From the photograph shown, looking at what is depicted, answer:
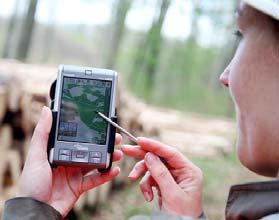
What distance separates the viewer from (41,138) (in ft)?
5.80

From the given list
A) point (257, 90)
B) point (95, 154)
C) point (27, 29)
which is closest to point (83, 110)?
point (95, 154)

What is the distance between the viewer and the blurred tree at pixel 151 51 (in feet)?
56.9

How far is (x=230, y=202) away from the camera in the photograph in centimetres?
142

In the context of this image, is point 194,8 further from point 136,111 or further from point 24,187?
point 24,187

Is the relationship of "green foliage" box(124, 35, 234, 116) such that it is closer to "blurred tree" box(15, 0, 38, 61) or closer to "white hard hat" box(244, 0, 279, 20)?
"blurred tree" box(15, 0, 38, 61)

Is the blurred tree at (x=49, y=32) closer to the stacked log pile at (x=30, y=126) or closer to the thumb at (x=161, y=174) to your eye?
the stacked log pile at (x=30, y=126)

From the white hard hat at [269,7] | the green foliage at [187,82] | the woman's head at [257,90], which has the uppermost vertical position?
the white hard hat at [269,7]

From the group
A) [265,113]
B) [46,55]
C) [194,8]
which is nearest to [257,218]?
[265,113]

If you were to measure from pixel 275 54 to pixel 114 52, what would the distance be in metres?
16.8

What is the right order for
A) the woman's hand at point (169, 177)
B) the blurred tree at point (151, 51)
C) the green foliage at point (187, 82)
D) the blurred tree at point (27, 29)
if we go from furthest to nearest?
the green foliage at point (187, 82)
the blurred tree at point (151, 51)
the blurred tree at point (27, 29)
the woman's hand at point (169, 177)

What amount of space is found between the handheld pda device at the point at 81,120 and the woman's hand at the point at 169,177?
0.33ft

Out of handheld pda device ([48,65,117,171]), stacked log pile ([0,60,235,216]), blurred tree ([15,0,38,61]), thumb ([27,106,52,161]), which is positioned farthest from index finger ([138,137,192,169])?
blurred tree ([15,0,38,61])

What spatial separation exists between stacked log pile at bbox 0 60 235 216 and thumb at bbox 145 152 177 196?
2.55m

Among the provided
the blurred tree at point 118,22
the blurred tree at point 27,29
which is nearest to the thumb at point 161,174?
the blurred tree at point 27,29
